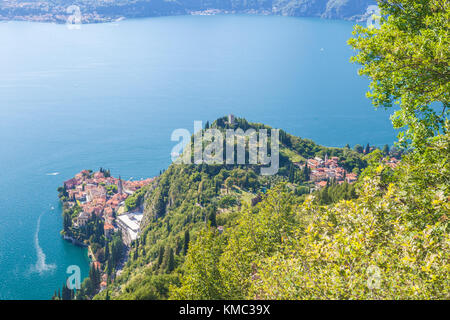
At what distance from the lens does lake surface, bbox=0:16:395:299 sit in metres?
75.2

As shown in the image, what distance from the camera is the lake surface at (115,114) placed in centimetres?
7525

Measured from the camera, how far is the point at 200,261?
16.1 meters

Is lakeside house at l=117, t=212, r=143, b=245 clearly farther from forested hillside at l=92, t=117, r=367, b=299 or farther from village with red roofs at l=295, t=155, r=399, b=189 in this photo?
village with red roofs at l=295, t=155, r=399, b=189

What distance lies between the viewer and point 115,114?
13312cm

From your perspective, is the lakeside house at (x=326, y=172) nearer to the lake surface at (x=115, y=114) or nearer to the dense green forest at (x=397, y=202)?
the lake surface at (x=115, y=114)

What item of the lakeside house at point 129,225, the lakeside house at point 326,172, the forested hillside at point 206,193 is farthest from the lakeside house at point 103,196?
the lakeside house at point 326,172

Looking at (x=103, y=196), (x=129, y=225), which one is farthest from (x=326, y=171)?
→ (x=103, y=196)

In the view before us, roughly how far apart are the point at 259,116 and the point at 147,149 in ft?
134

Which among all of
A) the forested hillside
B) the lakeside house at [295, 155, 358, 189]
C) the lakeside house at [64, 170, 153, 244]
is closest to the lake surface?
the lakeside house at [64, 170, 153, 244]

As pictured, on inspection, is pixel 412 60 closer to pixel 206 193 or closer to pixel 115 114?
pixel 206 193

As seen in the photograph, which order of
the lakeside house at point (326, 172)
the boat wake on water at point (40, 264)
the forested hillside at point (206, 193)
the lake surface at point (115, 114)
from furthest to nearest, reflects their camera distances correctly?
the lakeside house at point (326, 172) < the lake surface at point (115, 114) < the boat wake on water at point (40, 264) < the forested hillside at point (206, 193)

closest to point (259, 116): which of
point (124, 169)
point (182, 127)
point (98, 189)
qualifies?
point (182, 127)
